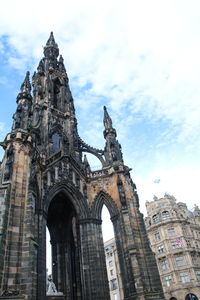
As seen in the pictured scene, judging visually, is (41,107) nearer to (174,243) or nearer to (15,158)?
(15,158)

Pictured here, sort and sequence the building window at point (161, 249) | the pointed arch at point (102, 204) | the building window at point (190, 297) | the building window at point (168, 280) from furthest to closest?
1. the building window at point (161, 249)
2. the building window at point (168, 280)
3. the building window at point (190, 297)
4. the pointed arch at point (102, 204)

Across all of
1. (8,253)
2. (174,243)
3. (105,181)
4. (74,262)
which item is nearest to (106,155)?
(105,181)

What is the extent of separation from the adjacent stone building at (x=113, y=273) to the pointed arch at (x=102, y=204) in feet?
87.1

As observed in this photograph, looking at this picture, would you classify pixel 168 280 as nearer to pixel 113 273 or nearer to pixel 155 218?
pixel 155 218

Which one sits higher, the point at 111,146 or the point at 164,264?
the point at 111,146

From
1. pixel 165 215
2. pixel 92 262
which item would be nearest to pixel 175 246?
pixel 165 215

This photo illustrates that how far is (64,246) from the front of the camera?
18.1 metres

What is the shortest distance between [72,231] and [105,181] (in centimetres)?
420

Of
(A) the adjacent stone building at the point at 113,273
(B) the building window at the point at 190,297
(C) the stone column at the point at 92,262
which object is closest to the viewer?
(C) the stone column at the point at 92,262

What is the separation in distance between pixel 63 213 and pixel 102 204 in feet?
10.7

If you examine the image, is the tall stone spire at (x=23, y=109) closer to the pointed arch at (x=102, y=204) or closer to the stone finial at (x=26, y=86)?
the stone finial at (x=26, y=86)

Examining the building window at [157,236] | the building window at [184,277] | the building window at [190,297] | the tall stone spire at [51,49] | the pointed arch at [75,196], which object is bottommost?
the building window at [190,297]

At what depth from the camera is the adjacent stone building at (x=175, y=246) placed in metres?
32.6

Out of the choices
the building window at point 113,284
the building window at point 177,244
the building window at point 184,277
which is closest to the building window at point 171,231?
the building window at point 177,244
